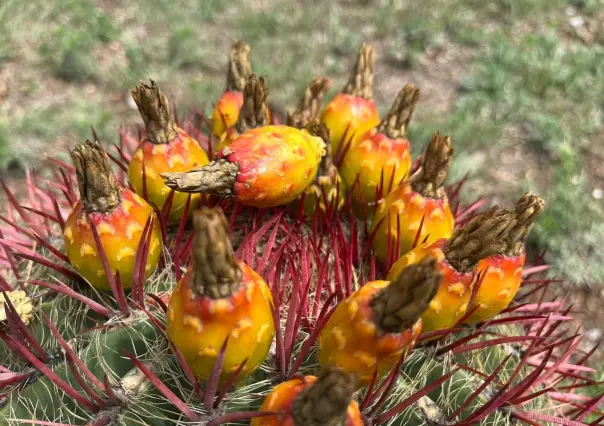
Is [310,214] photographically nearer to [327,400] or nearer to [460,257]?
[460,257]

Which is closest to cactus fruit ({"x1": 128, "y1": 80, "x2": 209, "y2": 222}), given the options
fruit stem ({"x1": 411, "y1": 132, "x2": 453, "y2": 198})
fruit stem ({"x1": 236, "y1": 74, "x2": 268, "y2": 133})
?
fruit stem ({"x1": 236, "y1": 74, "x2": 268, "y2": 133})

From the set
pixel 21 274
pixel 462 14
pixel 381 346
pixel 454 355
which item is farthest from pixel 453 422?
pixel 462 14

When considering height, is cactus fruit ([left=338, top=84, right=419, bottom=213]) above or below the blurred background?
above

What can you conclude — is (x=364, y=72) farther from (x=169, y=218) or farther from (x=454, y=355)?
(x=454, y=355)

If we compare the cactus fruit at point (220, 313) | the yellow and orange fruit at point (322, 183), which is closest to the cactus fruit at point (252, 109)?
the yellow and orange fruit at point (322, 183)

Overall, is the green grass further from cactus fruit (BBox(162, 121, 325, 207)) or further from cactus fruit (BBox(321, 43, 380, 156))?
cactus fruit (BBox(162, 121, 325, 207))

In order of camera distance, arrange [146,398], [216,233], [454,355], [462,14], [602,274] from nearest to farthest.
→ 1. [216,233]
2. [146,398]
3. [454,355]
4. [602,274]
5. [462,14]

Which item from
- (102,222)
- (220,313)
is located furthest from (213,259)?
(102,222)
